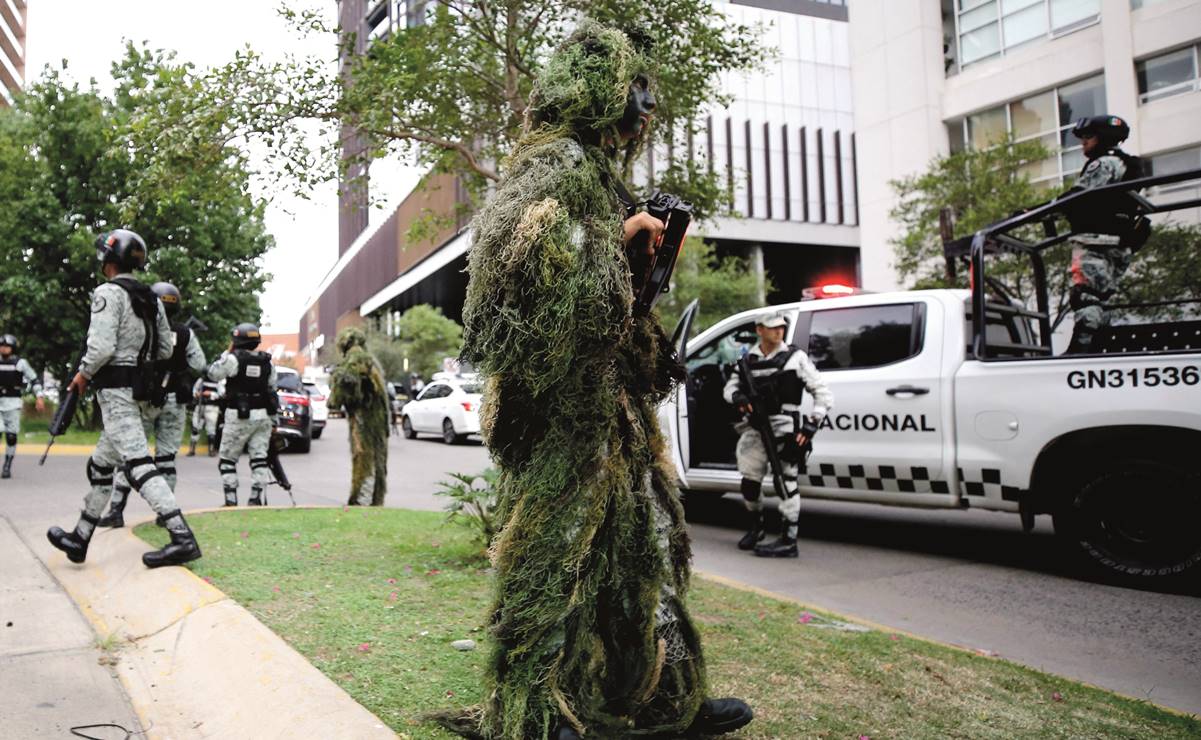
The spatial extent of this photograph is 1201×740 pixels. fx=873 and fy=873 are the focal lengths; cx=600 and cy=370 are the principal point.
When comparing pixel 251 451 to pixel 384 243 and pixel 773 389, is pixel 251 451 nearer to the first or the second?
→ pixel 773 389

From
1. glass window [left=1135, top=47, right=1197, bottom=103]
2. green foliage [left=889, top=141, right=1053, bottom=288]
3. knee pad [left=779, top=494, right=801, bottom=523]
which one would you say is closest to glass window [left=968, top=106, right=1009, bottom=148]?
glass window [left=1135, top=47, right=1197, bottom=103]

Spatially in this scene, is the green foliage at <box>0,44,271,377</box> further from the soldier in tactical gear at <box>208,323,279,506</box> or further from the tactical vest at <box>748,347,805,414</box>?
the tactical vest at <box>748,347,805,414</box>

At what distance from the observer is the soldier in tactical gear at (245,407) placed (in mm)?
8055

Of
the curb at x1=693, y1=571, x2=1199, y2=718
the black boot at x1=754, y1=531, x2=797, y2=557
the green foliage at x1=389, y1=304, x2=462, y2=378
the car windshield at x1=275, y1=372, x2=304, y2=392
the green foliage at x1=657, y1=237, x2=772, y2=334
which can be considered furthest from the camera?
the green foliage at x1=389, y1=304, x2=462, y2=378

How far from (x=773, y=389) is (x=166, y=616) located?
4.24m

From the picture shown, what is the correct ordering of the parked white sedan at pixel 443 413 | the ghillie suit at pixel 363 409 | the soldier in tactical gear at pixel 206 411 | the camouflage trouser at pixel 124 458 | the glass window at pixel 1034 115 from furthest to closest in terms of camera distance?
the glass window at pixel 1034 115
the parked white sedan at pixel 443 413
the soldier in tactical gear at pixel 206 411
the ghillie suit at pixel 363 409
the camouflage trouser at pixel 124 458

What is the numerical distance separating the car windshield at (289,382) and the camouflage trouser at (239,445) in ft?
34.6

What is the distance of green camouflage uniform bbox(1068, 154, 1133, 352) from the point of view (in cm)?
621

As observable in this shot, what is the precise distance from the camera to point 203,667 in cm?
347

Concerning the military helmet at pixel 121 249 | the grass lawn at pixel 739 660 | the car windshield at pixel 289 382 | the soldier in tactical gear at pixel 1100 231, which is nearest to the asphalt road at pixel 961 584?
the grass lawn at pixel 739 660

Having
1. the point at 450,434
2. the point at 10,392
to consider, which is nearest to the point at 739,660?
the point at 10,392

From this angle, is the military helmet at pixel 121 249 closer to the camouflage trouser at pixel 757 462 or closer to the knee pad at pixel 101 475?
the knee pad at pixel 101 475

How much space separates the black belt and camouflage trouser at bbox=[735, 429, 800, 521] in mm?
4231

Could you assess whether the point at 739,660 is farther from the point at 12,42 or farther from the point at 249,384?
the point at 12,42
